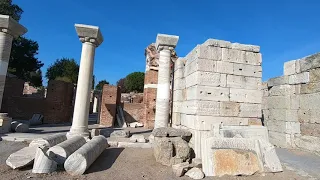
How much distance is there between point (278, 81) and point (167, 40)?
5.33 metres

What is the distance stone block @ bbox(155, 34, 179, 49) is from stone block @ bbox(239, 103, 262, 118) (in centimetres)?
388

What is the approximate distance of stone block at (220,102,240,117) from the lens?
21.1ft

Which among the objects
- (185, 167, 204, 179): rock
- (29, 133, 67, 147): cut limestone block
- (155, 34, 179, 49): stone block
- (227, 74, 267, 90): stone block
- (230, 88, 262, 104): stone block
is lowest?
(185, 167, 204, 179): rock

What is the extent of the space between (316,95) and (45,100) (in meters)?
15.8

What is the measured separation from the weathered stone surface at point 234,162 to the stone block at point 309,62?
15.9 ft

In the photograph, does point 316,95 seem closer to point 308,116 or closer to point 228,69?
point 308,116

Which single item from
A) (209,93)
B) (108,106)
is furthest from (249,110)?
(108,106)

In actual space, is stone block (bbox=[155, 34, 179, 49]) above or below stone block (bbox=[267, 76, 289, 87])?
above

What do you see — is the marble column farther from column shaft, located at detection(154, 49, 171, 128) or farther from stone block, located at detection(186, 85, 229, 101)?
stone block, located at detection(186, 85, 229, 101)

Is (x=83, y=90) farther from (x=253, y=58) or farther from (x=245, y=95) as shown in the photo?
(x=253, y=58)

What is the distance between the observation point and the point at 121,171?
4.92m

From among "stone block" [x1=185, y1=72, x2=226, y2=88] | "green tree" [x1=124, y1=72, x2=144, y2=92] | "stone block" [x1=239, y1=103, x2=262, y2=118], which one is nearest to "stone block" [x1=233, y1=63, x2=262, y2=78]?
"stone block" [x1=185, y1=72, x2=226, y2=88]

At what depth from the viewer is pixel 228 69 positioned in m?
6.62

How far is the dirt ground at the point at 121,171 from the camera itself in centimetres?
432
